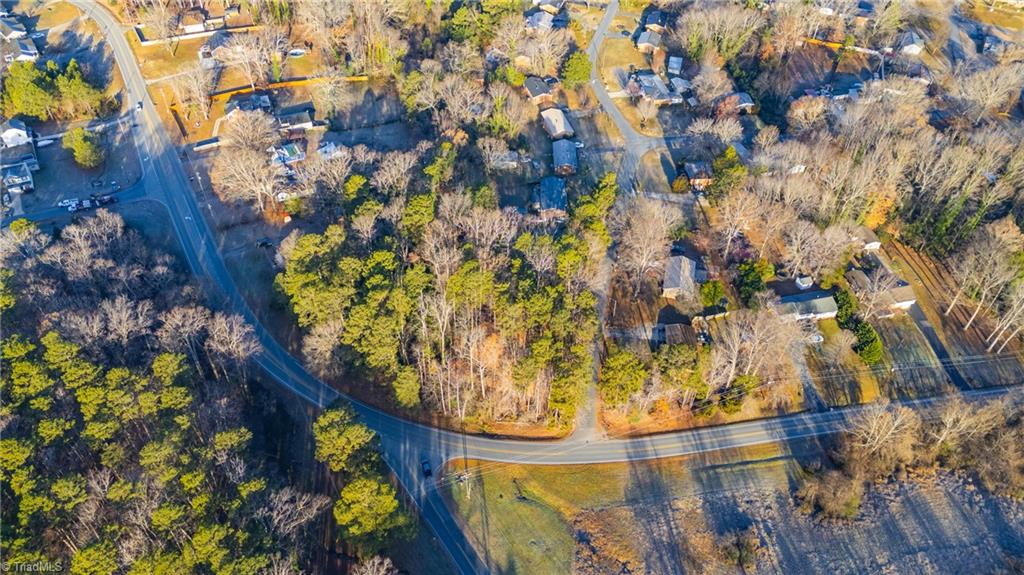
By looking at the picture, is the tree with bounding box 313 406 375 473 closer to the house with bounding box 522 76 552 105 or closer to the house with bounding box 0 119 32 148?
the house with bounding box 522 76 552 105

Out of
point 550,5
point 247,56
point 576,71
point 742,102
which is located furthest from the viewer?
point 550,5

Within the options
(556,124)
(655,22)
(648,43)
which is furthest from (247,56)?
(655,22)

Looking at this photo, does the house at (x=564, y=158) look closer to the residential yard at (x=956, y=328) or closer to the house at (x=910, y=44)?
the residential yard at (x=956, y=328)

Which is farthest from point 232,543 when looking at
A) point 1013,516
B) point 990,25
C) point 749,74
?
point 990,25

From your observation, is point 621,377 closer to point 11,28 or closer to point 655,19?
point 655,19

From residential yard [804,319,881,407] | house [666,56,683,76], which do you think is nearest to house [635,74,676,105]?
house [666,56,683,76]

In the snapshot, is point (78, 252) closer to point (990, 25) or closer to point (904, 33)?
point (904, 33)
